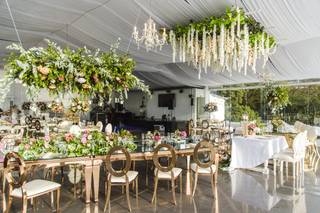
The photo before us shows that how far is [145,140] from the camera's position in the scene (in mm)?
4973

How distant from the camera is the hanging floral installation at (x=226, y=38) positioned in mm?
4418

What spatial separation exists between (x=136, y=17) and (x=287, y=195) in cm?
463

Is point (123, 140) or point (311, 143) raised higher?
point (123, 140)

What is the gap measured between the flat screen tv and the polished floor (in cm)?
1066

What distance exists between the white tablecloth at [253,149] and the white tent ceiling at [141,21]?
237cm

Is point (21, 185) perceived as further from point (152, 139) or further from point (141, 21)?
point (141, 21)

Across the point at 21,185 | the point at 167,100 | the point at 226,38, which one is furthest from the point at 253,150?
the point at 167,100

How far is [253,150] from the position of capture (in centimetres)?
598

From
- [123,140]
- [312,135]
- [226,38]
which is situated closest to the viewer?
[123,140]

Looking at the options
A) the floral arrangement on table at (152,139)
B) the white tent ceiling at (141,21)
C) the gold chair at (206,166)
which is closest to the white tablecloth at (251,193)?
the gold chair at (206,166)

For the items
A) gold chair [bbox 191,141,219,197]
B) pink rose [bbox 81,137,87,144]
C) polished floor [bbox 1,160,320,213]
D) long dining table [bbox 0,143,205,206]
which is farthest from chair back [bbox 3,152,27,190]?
gold chair [bbox 191,141,219,197]

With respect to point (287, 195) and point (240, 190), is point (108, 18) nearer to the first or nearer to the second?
point (240, 190)

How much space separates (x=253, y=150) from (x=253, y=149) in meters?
0.03

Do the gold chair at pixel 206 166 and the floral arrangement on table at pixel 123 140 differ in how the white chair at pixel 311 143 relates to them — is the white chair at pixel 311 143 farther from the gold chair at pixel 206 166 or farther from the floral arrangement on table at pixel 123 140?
the floral arrangement on table at pixel 123 140
